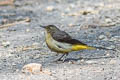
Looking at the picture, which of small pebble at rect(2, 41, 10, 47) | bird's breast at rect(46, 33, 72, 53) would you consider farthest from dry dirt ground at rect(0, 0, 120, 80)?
bird's breast at rect(46, 33, 72, 53)

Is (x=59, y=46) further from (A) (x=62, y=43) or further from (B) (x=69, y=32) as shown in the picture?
(B) (x=69, y=32)

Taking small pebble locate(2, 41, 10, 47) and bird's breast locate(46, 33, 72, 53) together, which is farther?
small pebble locate(2, 41, 10, 47)

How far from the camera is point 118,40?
9.21 m

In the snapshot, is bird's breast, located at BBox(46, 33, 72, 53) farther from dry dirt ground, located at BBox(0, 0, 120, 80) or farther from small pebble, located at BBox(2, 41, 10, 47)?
small pebble, located at BBox(2, 41, 10, 47)

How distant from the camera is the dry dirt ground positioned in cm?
672

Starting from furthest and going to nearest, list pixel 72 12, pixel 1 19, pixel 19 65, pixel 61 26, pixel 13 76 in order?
pixel 72 12
pixel 1 19
pixel 61 26
pixel 19 65
pixel 13 76

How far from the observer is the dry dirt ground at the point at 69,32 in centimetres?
672

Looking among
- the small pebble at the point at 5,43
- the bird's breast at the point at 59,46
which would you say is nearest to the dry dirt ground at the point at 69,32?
the small pebble at the point at 5,43

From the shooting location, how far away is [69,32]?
10.7 metres

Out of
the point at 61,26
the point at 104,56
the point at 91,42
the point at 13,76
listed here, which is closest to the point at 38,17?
the point at 61,26

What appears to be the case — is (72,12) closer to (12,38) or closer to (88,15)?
(88,15)

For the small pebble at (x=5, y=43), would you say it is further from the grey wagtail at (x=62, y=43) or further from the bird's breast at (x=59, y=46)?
the bird's breast at (x=59, y=46)

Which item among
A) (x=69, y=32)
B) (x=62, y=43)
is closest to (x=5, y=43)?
(x=69, y=32)

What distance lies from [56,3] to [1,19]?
450 cm
